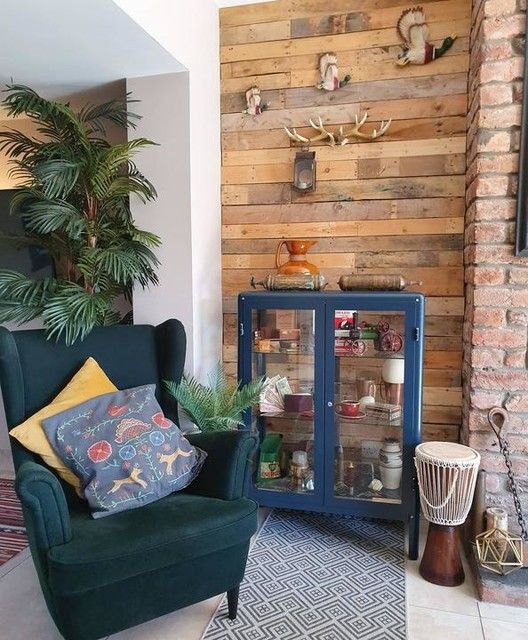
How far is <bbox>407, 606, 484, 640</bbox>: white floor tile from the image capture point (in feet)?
5.80

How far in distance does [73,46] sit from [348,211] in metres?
1.54

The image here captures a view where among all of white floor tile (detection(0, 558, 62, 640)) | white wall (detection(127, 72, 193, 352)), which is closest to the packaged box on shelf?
white wall (detection(127, 72, 193, 352))

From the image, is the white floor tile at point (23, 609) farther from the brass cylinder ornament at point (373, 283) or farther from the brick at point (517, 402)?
the brick at point (517, 402)

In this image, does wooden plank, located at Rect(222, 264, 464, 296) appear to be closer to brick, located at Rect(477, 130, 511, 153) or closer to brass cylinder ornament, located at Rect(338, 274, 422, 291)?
brass cylinder ornament, located at Rect(338, 274, 422, 291)

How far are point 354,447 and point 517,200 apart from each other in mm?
1336

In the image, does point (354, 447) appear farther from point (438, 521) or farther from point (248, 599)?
point (248, 599)

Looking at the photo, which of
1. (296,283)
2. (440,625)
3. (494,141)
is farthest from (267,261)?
(440,625)

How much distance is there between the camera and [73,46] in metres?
2.27

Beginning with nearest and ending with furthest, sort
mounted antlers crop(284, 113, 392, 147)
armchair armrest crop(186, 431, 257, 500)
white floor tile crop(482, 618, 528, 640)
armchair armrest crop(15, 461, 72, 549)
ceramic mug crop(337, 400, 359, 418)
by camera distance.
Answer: armchair armrest crop(15, 461, 72, 549)
white floor tile crop(482, 618, 528, 640)
armchair armrest crop(186, 431, 257, 500)
ceramic mug crop(337, 400, 359, 418)
mounted antlers crop(284, 113, 392, 147)

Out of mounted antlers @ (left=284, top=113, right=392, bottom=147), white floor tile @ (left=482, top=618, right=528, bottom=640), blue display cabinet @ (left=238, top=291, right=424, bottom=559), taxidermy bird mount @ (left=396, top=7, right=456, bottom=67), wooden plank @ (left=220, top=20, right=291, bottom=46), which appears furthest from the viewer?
wooden plank @ (left=220, top=20, right=291, bottom=46)

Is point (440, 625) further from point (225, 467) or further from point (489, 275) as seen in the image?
point (489, 275)

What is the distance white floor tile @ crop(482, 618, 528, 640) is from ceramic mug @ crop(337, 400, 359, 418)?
96 cm

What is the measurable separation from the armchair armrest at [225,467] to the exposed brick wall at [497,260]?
104 centimetres

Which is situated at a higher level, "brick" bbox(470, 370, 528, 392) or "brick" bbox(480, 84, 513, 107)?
"brick" bbox(480, 84, 513, 107)
